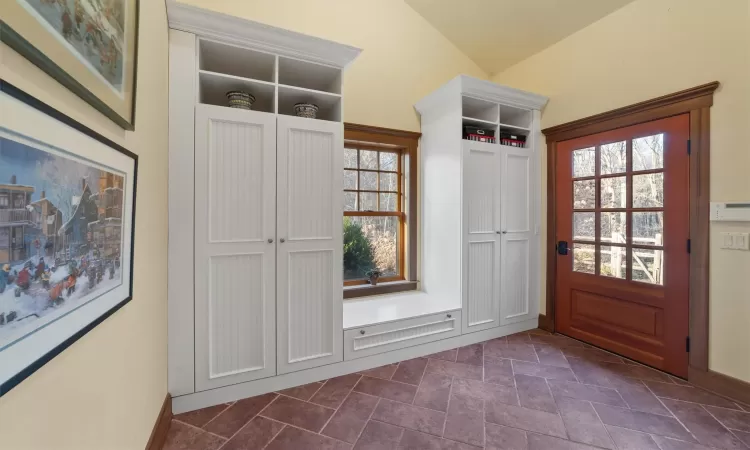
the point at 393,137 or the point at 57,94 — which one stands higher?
the point at 393,137

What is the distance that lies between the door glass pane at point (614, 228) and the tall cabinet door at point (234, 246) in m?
2.89

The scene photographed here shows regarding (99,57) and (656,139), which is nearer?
(99,57)

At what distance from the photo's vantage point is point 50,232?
2.35 feet

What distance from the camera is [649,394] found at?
2.13m

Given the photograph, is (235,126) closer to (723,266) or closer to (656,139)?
(656,139)

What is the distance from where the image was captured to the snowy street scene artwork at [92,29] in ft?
2.28

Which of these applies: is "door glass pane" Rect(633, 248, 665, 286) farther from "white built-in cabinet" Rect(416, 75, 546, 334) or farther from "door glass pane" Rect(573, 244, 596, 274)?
"white built-in cabinet" Rect(416, 75, 546, 334)

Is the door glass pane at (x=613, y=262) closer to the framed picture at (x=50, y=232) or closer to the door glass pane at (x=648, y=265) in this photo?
the door glass pane at (x=648, y=265)

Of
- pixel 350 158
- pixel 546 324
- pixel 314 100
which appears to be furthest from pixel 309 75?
pixel 546 324

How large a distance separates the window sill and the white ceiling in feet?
9.17

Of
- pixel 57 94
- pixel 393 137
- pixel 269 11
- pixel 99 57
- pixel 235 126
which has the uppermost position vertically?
pixel 269 11

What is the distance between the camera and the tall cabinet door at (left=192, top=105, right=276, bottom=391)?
77.4 inches

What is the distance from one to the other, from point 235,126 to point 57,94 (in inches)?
52.0

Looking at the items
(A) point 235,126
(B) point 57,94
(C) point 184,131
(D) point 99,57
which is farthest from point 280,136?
(B) point 57,94
